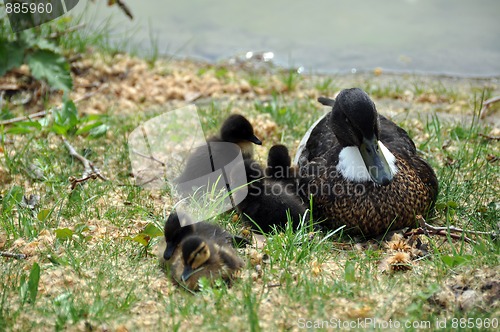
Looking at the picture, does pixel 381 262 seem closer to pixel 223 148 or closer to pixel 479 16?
pixel 223 148

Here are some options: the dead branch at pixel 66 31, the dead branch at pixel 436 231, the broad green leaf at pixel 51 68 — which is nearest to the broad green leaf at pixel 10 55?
the broad green leaf at pixel 51 68

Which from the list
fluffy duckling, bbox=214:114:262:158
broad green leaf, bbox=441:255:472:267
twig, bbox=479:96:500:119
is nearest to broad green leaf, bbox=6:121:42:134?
fluffy duckling, bbox=214:114:262:158

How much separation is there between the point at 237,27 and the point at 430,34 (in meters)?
2.15

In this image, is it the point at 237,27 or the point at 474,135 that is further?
the point at 237,27

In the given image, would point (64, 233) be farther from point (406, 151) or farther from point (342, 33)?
point (342, 33)

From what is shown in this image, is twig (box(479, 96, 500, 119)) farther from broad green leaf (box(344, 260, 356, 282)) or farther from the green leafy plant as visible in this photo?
the green leafy plant

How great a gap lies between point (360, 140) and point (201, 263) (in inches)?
50.9

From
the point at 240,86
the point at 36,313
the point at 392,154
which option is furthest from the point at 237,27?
the point at 36,313

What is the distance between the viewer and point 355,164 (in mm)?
4156

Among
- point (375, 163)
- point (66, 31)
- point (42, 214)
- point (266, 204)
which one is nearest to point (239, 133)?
point (266, 204)

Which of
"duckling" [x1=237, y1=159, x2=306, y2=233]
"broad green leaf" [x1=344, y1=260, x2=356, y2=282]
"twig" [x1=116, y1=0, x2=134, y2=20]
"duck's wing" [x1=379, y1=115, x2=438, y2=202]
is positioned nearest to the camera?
"broad green leaf" [x1=344, y1=260, x2=356, y2=282]

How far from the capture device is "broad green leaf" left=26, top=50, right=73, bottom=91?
18.6 feet

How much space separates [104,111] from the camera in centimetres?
600

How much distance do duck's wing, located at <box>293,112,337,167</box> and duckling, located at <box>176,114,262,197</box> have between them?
0.32m
